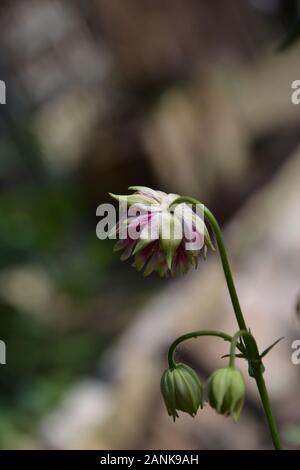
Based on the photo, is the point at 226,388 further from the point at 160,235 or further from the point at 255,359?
the point at 160,235

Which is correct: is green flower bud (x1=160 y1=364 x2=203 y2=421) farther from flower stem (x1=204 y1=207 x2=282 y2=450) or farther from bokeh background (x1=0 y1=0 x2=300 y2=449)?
bokeh background (x1=0 y1=0 x2=300 y2=449)

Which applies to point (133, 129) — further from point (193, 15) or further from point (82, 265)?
point (82, 265)

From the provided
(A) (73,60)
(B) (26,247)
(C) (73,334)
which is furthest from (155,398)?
(A) (73,60)

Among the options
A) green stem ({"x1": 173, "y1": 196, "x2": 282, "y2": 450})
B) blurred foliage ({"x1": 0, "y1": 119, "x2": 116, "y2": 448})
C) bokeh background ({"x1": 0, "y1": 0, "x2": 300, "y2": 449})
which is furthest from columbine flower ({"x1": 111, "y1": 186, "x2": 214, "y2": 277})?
blurred foliage ({"x1": 0, "y1": 119, "x2": 116, "y2": 448})

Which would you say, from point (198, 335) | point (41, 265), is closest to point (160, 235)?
point (198, 335)

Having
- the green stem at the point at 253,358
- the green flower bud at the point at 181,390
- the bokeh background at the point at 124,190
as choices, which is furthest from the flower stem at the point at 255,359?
the bokeh background at the point at 124,190

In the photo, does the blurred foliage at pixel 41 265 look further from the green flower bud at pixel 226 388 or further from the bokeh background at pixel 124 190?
the green flower bud at pixel 226 388
